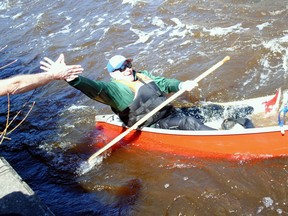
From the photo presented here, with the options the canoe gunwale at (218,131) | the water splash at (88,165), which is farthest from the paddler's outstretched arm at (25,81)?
the water splash at (88,165)

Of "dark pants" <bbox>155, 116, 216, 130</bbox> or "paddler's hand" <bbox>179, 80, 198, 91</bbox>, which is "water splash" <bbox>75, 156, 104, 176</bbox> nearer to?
"dark pants" <bbox>155, 116, 216, 130</bbox>

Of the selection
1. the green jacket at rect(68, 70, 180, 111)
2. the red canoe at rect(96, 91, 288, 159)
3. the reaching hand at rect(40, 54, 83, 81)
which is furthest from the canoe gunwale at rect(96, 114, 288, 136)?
the reaching hand at rect(40, 54, 83, 81)

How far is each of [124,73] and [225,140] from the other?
1.65 meters

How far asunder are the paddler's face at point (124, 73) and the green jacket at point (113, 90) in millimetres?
100

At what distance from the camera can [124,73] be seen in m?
4.77

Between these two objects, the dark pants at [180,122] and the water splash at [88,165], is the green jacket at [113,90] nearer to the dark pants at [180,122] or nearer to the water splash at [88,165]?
the dark pants at [180,122]

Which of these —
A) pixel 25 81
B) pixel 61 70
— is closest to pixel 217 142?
pixel 61 70

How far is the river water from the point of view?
14.4ft

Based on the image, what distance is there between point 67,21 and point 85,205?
873 centimetres

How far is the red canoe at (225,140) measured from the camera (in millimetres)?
4293

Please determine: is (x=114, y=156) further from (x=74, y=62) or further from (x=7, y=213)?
(x=74, y=62)

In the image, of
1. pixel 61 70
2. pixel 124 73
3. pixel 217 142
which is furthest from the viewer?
pixel 124 73

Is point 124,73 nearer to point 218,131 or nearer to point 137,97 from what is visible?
point 137,97

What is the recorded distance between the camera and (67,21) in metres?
11.9
